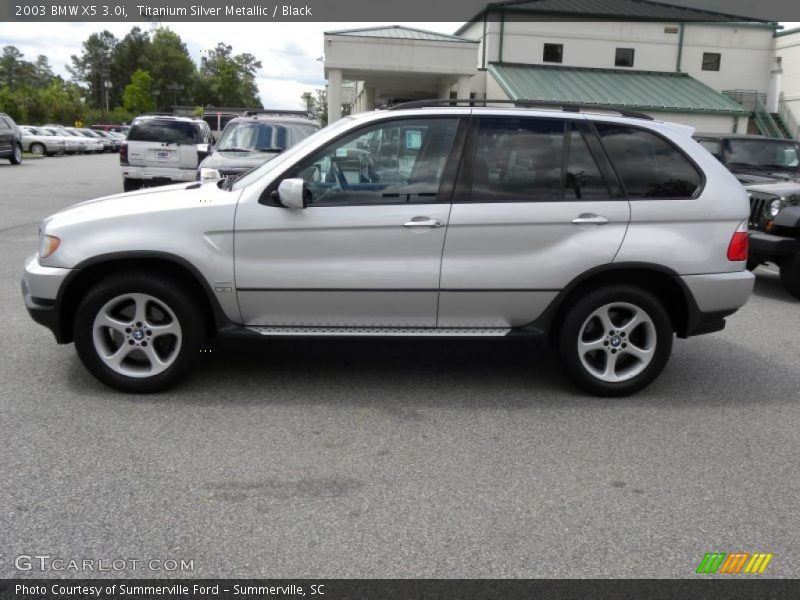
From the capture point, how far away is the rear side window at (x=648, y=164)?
4.94 metres

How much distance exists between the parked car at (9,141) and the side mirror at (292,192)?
2703 centimetres

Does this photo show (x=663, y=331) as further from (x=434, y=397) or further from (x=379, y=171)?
(x=379, y=171)

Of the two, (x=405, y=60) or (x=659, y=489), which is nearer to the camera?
(x=659, y=489)

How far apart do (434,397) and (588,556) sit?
197cm

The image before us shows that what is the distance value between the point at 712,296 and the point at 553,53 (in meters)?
33.8

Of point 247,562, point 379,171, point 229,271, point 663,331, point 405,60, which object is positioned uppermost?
point 405,60

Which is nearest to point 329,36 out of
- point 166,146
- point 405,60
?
point 405,60

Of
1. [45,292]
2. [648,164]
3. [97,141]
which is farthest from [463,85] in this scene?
[97,141]

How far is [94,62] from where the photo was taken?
135 meters

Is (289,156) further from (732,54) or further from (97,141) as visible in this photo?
(97,141)

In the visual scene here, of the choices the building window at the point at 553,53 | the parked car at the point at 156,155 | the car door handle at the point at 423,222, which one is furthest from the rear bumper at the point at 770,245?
the building window at the point at 553,53

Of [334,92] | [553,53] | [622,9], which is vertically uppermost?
[622,9]

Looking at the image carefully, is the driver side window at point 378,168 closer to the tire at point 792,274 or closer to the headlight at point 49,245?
the headlight at point 49,245

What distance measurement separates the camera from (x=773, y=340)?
6.67 metres
